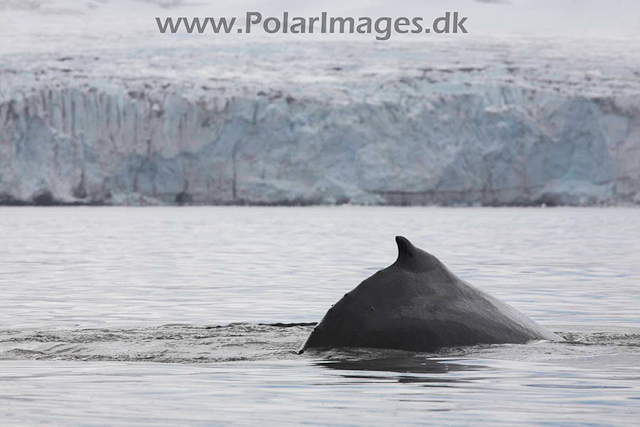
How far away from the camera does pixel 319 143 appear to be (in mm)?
52219

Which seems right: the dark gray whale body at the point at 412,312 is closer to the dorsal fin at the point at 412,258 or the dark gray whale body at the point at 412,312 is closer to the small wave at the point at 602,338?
the dorsal fin at the point at 412,258

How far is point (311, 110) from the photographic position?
53.0m

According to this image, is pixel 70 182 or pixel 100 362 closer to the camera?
pixel 100 362

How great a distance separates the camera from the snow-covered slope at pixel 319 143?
51906 millimetres

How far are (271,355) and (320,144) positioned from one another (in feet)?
145

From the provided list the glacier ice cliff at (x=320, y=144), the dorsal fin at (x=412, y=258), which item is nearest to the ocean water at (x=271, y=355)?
the dorsal fin at (x=412, y=258)

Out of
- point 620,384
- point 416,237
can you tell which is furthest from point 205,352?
point 416,237

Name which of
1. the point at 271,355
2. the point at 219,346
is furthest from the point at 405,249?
the point at 219,346

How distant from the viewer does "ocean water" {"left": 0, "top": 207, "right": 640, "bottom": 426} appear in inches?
225

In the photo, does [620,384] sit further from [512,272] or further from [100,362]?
[512,272]

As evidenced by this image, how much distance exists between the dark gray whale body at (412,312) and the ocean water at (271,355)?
0.35ft

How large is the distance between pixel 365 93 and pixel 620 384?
49016 millimetres

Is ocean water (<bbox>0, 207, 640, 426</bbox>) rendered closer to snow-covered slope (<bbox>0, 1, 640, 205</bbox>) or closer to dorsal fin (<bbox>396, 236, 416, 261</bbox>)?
dorsal fin (<bbox>396, 236, 416, 261</bbox>)

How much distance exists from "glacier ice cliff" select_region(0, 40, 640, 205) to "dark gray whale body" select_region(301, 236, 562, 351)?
44.1 meters
